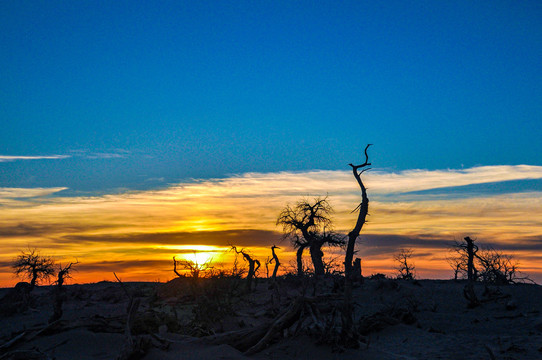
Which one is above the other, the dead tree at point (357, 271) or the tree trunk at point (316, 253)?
the tree trunk at point (316, 253)

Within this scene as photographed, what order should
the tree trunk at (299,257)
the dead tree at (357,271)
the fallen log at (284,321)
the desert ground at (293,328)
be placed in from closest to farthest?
the desert ground at (293,328)
the fallen log at (284,321)
the dead tree at (357,271)
the tree trunk at (299,257)

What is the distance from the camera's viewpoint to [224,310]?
17875 mm

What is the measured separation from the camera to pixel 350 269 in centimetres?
1241

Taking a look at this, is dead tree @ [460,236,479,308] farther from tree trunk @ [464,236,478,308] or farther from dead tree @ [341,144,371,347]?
dead tree @ [341,144,371,347]

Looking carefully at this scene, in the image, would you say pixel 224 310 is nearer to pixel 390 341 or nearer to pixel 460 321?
pixel 390 341

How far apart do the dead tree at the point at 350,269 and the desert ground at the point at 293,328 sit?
0.21m

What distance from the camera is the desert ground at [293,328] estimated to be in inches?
401

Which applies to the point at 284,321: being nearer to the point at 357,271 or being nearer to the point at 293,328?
the point at 293,328

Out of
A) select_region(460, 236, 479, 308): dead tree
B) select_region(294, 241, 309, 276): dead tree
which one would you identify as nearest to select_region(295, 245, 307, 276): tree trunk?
select_region(294, 241, 309, 276): dead tree

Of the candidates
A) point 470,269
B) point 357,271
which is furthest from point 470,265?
point 357,271

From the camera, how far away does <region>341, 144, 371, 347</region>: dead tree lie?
1036 centimetres

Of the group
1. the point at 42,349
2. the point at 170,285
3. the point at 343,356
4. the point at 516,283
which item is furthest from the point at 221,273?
the point at 516,283

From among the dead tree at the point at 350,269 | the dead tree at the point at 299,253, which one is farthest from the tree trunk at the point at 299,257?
the dead tree at the point at 350,269

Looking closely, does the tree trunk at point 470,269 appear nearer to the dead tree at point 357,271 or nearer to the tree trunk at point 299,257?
the dead tree at point 357,271
